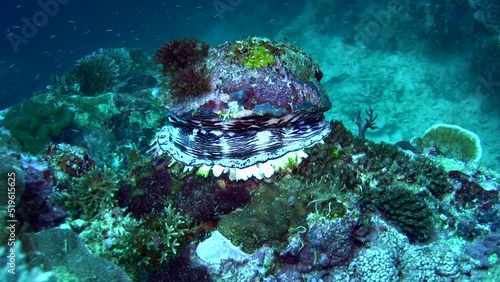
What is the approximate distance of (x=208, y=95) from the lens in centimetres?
451

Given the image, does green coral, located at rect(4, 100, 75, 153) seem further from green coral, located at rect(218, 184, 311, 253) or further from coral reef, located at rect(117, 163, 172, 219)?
green coral, located at rect(218, 184, 311, 253)

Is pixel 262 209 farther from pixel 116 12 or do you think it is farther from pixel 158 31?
pixel 116 12

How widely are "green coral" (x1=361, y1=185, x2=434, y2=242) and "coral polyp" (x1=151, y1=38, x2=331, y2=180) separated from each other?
115 cm

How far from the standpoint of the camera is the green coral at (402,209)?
14.5 ft

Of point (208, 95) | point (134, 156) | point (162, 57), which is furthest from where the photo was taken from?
point (134, 156)

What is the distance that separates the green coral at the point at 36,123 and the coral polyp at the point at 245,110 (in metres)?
3.90

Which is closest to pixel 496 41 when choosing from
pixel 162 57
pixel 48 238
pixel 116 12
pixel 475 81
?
pixel 475 81

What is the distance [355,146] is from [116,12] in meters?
62.8

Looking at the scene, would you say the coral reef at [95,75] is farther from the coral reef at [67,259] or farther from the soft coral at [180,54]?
the coral reef at [67,259]

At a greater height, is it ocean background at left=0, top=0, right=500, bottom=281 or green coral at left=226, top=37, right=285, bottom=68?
green coral at left=226, top=37, right=285, bottom=68

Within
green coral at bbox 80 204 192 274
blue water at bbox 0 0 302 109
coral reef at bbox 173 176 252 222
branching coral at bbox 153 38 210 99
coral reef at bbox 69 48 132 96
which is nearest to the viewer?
green coral at bbox 80 204 192 274

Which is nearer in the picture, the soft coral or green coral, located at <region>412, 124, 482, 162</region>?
the soft coral

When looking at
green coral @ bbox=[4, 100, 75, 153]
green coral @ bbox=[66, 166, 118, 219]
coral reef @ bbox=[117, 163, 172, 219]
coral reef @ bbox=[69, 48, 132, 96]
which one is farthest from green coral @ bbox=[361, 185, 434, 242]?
coral reef @ bbox=[69, 48, 132, 96]

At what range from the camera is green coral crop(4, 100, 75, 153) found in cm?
696
